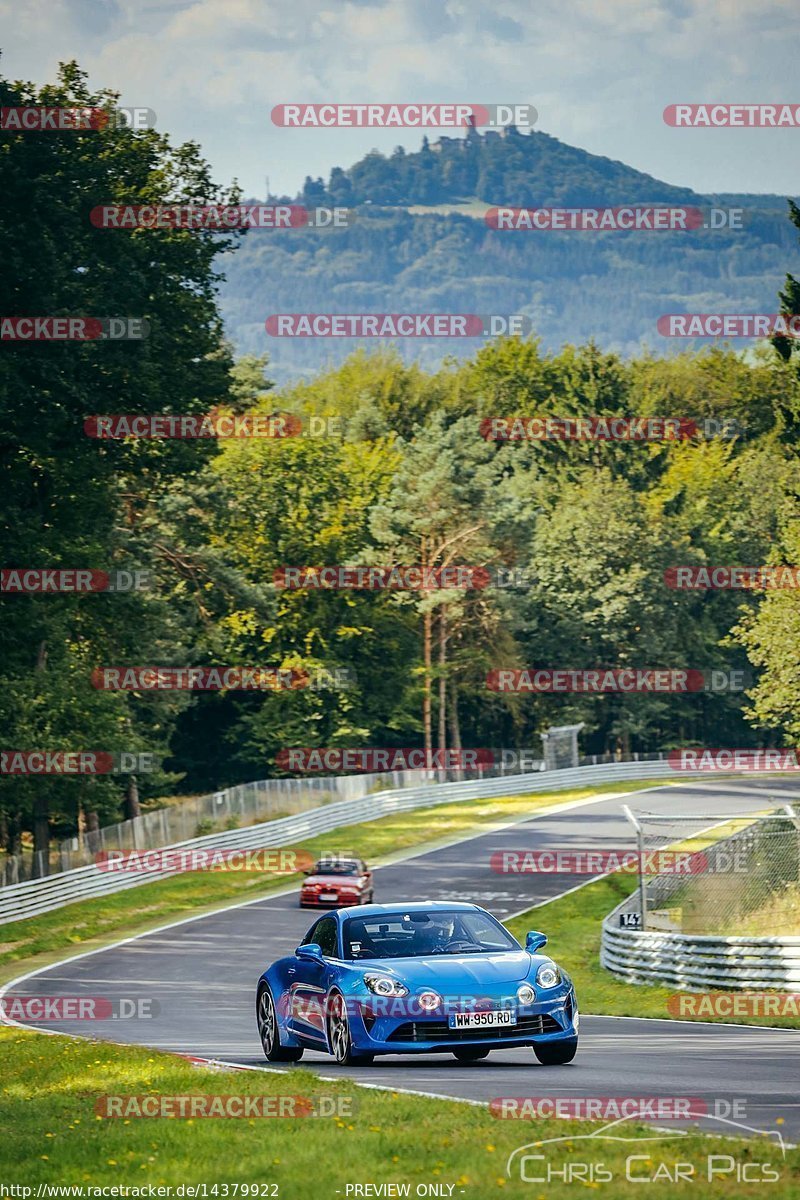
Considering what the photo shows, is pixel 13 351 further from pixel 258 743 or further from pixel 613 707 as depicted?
pixel 613 707

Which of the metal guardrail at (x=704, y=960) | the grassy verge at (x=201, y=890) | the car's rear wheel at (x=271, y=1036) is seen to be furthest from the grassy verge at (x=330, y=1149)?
the grassy verge at (x=201, y=890)

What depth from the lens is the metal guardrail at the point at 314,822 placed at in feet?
135

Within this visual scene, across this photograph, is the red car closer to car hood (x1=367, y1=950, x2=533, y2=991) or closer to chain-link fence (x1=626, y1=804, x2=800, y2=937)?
chain-link fence (x1=626, y1=804, x2=800, y2=937)

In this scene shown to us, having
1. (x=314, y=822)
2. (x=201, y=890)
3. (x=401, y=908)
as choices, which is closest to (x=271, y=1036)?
(x=401, y=908)

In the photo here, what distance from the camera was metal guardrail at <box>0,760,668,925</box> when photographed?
4122 cm

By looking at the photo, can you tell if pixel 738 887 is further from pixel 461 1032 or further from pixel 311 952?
pixel 461 1032

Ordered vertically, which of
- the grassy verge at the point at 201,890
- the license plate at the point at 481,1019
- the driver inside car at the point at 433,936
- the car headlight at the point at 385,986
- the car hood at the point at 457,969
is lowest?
the grassy verge at the point at 201,890

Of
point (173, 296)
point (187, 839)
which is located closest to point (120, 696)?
point (187, 839)

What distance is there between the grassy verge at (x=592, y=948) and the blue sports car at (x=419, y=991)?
609 centimetres

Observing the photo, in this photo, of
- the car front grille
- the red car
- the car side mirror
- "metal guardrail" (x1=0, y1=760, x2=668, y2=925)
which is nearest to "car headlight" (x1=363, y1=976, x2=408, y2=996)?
the car front grille

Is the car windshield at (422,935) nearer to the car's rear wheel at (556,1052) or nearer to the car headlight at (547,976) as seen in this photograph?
the car headlight at (547,976)

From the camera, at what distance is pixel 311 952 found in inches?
597

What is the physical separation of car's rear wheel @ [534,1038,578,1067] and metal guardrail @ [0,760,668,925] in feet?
89.3

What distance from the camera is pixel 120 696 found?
50562mm
